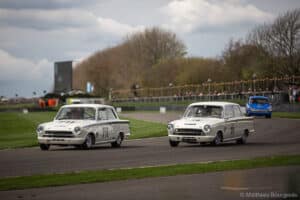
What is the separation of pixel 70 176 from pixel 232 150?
931 centimetres

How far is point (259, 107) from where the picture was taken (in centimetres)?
5838

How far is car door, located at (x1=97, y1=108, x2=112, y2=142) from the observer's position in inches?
1044

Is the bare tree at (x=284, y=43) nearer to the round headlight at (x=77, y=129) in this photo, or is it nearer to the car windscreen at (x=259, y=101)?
the car windscreen at (x=259, y=101)

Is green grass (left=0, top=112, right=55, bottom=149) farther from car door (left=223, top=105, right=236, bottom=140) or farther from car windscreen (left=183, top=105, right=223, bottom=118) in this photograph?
car door (left=223, top=105, right=236, bottom=140)

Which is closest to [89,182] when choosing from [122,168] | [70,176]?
[70,176]

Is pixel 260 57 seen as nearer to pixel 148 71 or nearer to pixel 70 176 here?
pixel 148 71

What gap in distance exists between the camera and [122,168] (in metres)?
17.5

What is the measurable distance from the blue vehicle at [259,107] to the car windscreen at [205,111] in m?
30.1

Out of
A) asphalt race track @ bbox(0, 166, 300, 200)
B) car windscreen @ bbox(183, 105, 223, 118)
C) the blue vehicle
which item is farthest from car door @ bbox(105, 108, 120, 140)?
the blue vehicle

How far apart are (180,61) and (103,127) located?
4075 inches

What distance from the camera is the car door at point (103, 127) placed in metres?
26.5

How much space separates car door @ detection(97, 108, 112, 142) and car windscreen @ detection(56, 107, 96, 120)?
31 centimetres

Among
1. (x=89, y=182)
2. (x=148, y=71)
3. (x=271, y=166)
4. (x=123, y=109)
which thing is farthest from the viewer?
(x=148, y=71)

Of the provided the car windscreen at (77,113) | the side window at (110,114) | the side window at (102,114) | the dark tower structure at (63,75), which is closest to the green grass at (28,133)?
the car windscreen at (77,113)
